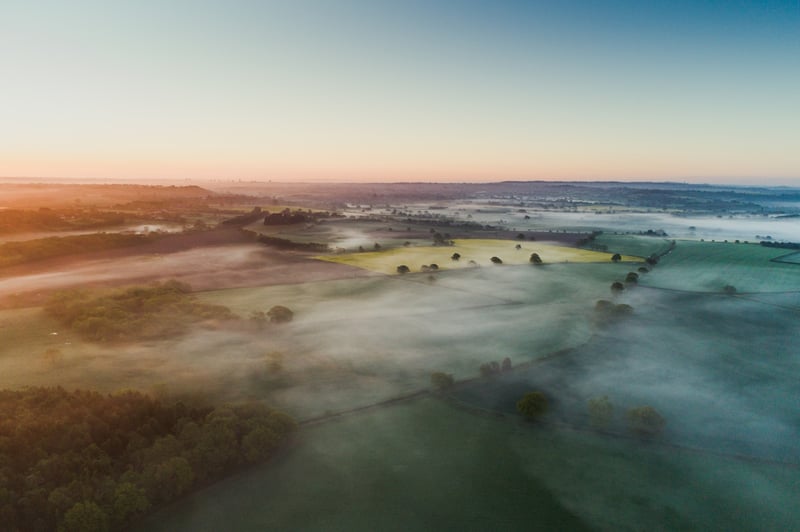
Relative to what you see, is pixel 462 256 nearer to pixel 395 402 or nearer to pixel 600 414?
pixel 395 402

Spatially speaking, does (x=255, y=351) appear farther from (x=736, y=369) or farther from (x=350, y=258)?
(x=350, y=258)

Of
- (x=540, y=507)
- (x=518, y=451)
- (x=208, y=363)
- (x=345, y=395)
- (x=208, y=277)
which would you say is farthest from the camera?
(x=208, y=277)

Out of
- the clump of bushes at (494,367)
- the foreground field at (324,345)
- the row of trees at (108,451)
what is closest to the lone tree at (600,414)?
the clump of bushes at (494,367)

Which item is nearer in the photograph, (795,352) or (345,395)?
(345,395)

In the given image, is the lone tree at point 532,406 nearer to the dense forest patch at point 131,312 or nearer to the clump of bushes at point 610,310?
the clump of bushes at point 610,310

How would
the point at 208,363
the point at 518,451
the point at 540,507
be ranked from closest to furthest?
the point at 540,507 < the point at 518,451 < the point at 208,363

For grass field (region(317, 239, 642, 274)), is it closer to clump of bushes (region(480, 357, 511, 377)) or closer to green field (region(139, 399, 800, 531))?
clump of bushes (region(480, 357, 511, 377))

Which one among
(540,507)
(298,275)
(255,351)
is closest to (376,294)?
(298,275)

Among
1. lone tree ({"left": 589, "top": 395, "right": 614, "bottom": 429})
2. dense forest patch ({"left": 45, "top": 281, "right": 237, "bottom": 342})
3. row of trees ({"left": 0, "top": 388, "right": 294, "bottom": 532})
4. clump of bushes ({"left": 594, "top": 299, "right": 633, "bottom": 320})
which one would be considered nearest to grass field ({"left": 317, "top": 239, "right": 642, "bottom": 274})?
clump of bushes ({"left": 594, "top": 299, "right": 633, "bottom": 320})
